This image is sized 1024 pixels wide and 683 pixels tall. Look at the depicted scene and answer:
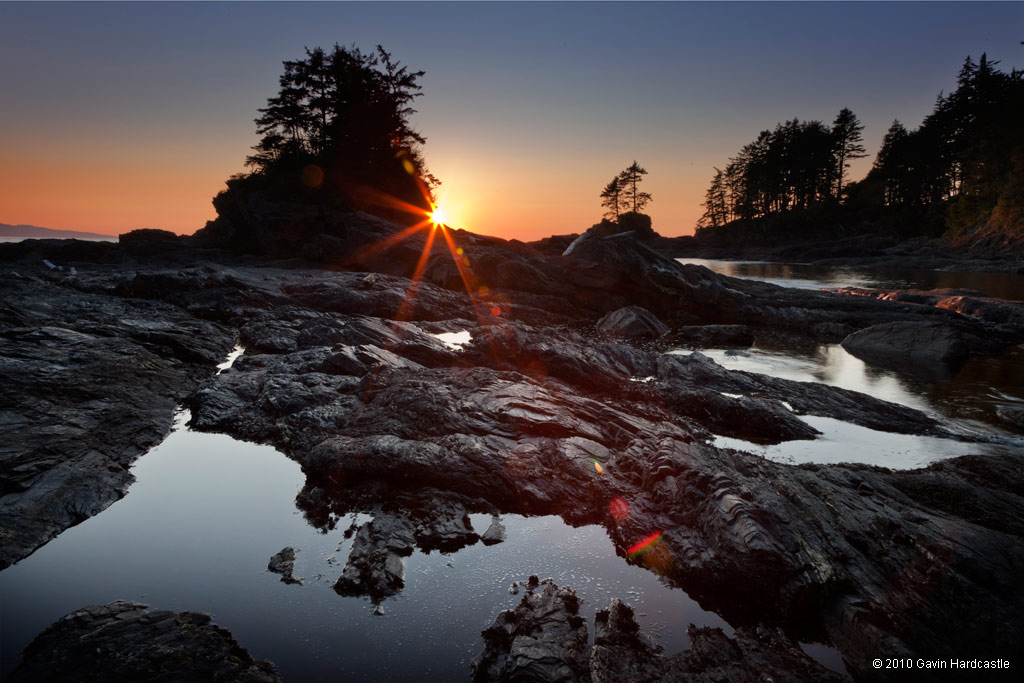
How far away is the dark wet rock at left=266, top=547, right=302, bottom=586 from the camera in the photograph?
632 centimetres

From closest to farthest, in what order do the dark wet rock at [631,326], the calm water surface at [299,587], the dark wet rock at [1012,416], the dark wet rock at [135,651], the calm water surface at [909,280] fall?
the dark wet rock at [135,651] → the calm water surface at [299,587] → the dark wet rock at [1012,416] → the dark wet rock at [631,326] → the calm water surface at [909,280]

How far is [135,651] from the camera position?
483 centimetres


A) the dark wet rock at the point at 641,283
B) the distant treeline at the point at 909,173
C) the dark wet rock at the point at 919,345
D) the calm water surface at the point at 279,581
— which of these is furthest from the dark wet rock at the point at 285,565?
the distant treeline at the point at 909,173

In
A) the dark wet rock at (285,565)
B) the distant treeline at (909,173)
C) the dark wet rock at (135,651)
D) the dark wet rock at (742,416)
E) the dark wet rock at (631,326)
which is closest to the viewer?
the dark wet rock at (135,651)

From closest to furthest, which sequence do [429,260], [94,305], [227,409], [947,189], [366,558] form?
[366,558], [227,409], [94,305], [429,260], [947,189]

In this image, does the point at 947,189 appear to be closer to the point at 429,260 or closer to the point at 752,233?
the point at 752,233

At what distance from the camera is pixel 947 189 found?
80812 millimetres

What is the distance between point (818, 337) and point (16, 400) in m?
33.5

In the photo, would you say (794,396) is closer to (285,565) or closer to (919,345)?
(919,345)

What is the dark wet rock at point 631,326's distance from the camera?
2584 centimetres

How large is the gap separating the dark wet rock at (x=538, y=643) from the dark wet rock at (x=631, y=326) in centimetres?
2079

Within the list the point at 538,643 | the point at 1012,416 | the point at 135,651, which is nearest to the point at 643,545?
the point at 538,643

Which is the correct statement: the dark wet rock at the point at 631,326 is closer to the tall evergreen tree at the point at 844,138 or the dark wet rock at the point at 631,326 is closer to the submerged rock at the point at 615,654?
the submerged rock at the point at 615,654

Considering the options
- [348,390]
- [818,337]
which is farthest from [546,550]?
[818,337]
